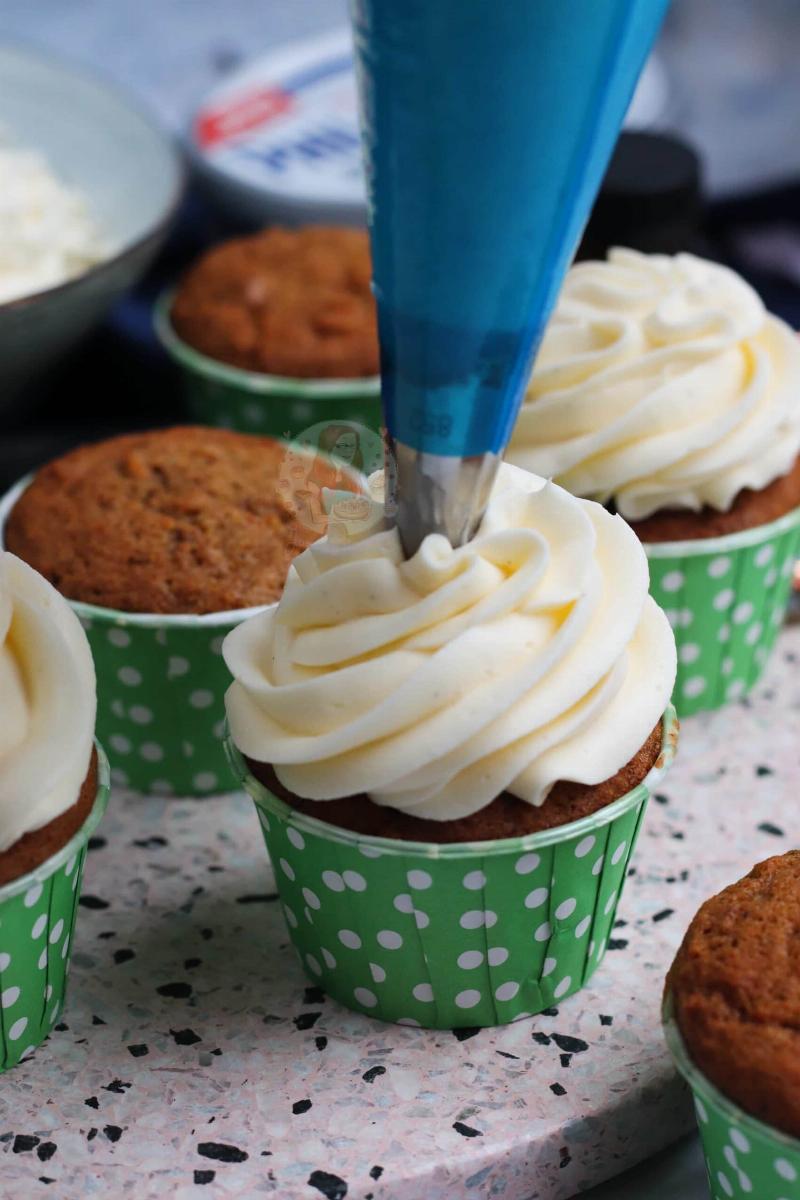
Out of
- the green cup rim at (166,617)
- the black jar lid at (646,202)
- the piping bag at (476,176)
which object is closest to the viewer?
the piping bag at (476,176)

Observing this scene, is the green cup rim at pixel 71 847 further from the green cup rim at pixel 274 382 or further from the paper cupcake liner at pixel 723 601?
the green cup rim at pixel 274 382

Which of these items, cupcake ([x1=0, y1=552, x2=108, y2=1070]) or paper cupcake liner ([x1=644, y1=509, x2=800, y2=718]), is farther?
paper cupcake liner ([x1=644, y1=509, x2=800, y2=718])

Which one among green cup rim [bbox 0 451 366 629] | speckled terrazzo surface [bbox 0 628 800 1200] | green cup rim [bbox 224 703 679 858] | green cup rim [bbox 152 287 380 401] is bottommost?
speckled terrazzo surface [bbox 0 628 800 1200]

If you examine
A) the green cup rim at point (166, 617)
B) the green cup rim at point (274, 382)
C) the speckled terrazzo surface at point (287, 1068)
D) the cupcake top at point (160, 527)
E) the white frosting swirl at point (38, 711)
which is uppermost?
the white frosting swirl at point (38, 711)

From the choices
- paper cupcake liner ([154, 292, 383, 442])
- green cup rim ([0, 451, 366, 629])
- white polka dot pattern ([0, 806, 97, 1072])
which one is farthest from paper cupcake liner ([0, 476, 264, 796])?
paper cupcake liner ([154, 292, 383, 442])

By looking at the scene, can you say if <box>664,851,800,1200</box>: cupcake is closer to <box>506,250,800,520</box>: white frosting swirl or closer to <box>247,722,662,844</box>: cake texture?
<box>247,722,662,844</box>: cake texture

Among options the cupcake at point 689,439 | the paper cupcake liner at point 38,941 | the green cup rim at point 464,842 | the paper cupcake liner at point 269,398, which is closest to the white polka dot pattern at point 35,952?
the paper cupcake liner at point 38,941

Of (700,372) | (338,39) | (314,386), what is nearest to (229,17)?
(338,39)

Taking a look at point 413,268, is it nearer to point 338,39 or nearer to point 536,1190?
point 536,1190
